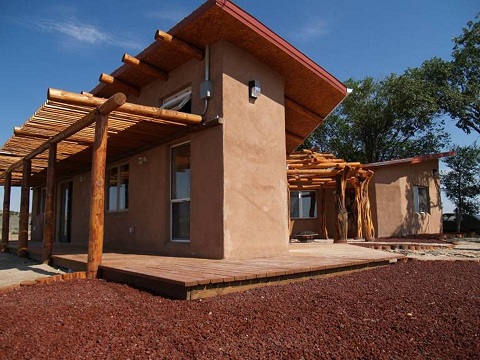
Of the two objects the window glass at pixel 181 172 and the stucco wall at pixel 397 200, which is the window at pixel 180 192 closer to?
the window glass at pixel 181 172

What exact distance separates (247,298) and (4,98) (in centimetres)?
978

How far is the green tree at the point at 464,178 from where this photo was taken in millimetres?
24391

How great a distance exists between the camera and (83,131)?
281 inches

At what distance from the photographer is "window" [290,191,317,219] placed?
17.7 m

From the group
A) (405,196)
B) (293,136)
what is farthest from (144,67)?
(405,196)

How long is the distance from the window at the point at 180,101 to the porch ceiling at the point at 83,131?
727 mm

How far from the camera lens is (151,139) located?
7754mm

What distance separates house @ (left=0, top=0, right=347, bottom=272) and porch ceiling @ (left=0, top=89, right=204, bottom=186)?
0.08ft

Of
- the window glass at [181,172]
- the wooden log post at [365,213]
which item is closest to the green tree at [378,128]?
the wooden log post at [365,213]

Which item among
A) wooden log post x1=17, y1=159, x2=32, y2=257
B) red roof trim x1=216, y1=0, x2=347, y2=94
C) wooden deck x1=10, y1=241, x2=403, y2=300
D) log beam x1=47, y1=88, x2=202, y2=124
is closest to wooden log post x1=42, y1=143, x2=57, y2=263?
wooden deck x1=10, y1=241, x2=403, y2=300

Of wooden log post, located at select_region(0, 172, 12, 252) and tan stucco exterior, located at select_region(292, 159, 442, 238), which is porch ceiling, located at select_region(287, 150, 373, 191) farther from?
wooden log post, located at select_region(0, 172, 12, 252)

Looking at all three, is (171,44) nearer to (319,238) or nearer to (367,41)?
(367,41)

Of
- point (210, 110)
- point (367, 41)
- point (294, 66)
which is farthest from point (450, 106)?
point (210, 110)

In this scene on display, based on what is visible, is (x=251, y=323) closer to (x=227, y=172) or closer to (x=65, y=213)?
(x=227, y=172)
